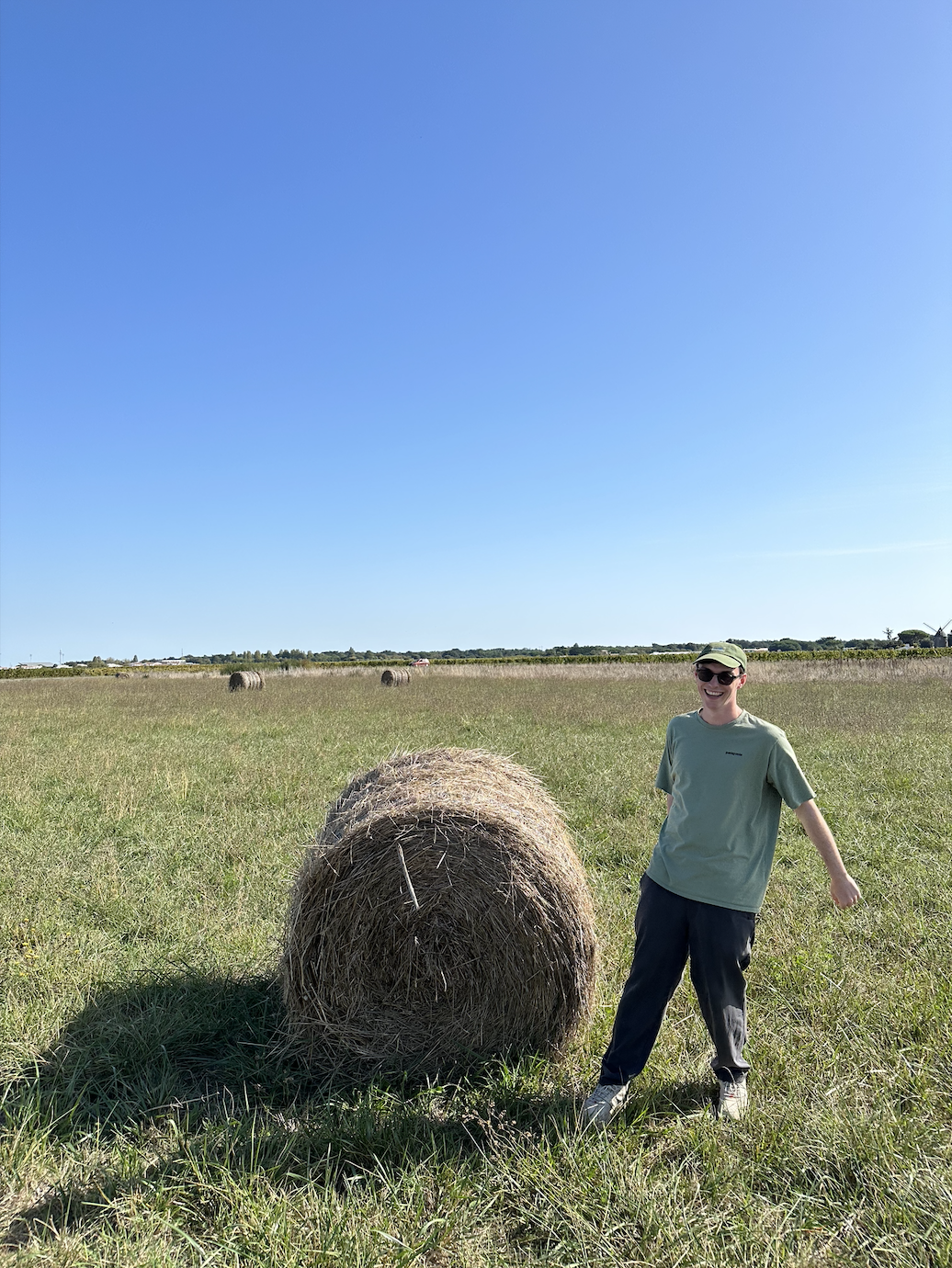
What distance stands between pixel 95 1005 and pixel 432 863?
A: 1983mm

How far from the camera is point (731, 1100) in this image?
10.7 feet

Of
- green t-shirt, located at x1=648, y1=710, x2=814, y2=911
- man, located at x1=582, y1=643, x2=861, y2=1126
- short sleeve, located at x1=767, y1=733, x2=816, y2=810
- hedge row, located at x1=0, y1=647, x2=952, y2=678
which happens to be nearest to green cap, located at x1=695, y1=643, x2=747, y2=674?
man, located at x1=582, y1=643, x2=861, y2=1126

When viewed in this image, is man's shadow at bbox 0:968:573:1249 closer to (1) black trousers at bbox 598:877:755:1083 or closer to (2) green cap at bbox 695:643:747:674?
(1) black trousers at bbox 598:877:755:1083

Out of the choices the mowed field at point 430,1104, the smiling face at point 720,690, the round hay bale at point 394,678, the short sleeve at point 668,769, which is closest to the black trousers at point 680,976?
the mowed field at point 430,1104

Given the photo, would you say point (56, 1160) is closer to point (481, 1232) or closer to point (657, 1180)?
point (481, 1232)

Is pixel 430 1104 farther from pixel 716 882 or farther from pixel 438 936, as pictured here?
pixel 716 882

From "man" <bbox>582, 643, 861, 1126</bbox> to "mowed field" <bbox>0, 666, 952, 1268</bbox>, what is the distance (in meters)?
0.22

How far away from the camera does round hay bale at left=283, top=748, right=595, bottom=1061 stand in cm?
379

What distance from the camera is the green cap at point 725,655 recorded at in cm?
340

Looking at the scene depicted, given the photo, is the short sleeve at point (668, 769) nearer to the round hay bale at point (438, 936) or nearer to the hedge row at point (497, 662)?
the round hay bale at point (438, 936)

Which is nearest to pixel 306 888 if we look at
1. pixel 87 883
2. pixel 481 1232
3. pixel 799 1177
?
pixel 481 1232

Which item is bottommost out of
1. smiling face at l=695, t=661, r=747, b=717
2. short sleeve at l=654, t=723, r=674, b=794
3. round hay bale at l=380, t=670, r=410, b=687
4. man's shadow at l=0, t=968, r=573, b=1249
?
man's shadow at l=0, t=968, r=573, b=1249

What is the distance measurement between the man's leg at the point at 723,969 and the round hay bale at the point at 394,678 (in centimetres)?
2595

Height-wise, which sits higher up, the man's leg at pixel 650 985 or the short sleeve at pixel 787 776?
the short sleeve at pixel 787 776
